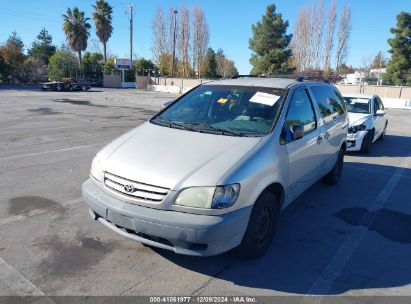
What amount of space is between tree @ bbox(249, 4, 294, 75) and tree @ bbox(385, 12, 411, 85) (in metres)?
11.8

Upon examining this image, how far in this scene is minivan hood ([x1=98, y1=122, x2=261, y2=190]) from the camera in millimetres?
3035

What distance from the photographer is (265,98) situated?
13.9 feet

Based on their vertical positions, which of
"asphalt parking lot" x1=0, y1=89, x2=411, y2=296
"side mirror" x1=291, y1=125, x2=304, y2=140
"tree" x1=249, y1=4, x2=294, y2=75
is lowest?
"asphalt parking lot" x1=0, y1=89, x2=411, y2=296

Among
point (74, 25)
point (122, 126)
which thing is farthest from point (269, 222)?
point (74, 25)

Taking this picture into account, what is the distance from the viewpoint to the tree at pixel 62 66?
51.5 m

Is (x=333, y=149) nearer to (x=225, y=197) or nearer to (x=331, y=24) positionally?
(x=225, y=197)

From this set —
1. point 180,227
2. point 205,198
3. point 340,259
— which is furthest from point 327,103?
point 180,227

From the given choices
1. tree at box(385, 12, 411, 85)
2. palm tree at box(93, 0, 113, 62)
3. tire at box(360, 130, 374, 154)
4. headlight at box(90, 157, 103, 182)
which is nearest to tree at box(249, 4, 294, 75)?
tree at box(385, 12, 411, 85)

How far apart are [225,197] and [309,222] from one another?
6.81 ft

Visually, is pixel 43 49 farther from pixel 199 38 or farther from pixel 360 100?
pixel 360 100

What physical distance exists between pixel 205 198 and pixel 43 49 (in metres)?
77.8

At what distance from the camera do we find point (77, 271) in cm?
329

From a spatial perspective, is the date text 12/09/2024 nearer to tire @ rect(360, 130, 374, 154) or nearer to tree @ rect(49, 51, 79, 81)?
tire @ rect(360, 130, 374, 154)

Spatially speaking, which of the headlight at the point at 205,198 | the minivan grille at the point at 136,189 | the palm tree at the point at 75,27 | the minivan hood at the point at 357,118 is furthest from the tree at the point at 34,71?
the headlight at the point at 205,198
